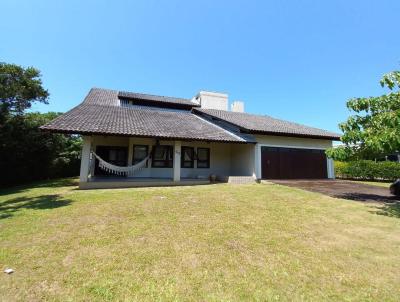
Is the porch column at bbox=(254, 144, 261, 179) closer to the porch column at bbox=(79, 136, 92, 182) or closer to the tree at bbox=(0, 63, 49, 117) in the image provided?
the porch column at bbox=(79, 136, 92, 182)

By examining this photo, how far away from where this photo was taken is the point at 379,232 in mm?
5414

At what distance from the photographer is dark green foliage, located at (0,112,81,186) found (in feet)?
47.0

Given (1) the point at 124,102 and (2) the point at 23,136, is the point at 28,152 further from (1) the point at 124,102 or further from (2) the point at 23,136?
(1) the point at 124,102

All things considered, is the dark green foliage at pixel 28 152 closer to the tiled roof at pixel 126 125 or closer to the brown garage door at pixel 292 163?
the tiled roof at pixel 126 125

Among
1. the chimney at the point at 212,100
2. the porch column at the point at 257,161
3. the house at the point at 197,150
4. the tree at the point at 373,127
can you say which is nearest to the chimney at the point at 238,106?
the chimney at the point at 212,100

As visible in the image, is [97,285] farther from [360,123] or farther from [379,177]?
[379,177]

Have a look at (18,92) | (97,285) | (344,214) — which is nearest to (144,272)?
(97,285)

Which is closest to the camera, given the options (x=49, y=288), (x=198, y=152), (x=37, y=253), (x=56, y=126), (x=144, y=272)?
(x=49, y=288)

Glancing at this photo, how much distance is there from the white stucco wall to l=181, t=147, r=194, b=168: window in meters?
0.28

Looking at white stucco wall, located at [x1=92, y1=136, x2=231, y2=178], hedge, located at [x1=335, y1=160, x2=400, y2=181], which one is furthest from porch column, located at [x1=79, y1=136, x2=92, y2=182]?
hedge, located at [x1=335, y1=160, x2=400, y2=181]

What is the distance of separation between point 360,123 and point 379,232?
15.0 feet

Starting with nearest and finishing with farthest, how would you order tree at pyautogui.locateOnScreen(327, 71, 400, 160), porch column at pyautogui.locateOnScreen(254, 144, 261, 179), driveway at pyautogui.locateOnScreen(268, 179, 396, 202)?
tree at pyautogui.locateOnScreen(327, 71, 400, 160), driveway at pyautogui.locateOnScreen(268, 179, 396, 202), porch column at pyautogui.locateOnScreen(254, 144, 261, 179)

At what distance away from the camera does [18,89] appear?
15578 mm

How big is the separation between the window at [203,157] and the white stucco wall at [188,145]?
0.22 meters
